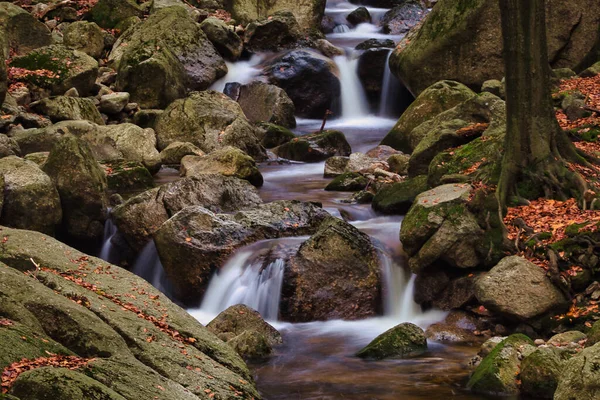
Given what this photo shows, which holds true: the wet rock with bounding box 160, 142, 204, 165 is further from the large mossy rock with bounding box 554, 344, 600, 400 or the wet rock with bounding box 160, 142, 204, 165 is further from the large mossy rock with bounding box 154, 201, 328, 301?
the large mossy rock with bounding box 554, 344, 600, 400

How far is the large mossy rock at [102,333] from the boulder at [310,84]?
1564cm

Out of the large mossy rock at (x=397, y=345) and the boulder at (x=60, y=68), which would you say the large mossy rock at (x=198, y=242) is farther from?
the boulder at (x=60, y=68)

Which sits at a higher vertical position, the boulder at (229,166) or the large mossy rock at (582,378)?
the boulder at (229,166)

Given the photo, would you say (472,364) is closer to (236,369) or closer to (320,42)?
(236,369)

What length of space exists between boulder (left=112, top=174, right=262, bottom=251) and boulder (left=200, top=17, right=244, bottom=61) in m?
11.8

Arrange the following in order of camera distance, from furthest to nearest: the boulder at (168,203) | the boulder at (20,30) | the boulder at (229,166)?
1. the boulder at (20,30)
2. the boulder at (229,166)
3. the boulder at (168,203)

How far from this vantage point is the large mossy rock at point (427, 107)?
18.2 meters

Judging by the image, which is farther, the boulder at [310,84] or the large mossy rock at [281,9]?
the large mossy rock at [281,9]

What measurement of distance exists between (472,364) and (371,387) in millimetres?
1214

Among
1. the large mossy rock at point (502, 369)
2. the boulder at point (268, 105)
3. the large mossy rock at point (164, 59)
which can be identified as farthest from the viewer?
the boulder at point (268, 105)

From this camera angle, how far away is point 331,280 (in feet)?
37.6

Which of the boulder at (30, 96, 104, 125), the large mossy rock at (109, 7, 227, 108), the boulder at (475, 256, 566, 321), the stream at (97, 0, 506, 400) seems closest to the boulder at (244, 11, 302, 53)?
the large mossy rock at (109, 7, 227, 108)

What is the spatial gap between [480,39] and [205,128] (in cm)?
686

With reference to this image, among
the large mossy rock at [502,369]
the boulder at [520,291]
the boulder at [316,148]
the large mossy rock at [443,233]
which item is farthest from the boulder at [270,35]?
the large mossy rock at [502,369]
